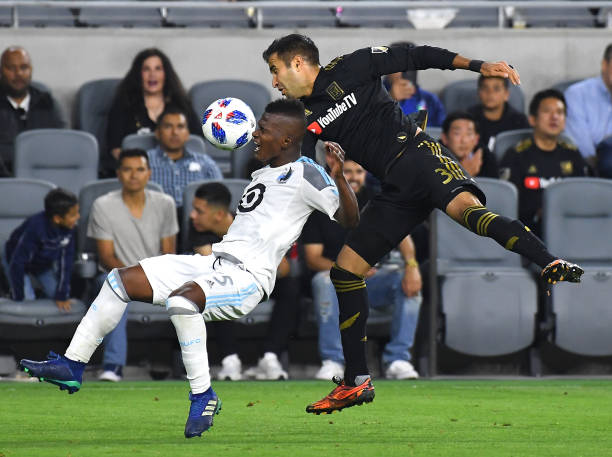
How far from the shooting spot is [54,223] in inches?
381

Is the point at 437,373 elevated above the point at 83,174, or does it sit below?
below

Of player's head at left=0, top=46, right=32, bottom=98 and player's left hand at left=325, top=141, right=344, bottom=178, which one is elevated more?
player's head at left=0, top=46, right=32, bottom=98

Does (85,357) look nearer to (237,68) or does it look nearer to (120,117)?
(120,117)

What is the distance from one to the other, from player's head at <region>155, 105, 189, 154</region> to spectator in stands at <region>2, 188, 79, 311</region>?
4.59ft

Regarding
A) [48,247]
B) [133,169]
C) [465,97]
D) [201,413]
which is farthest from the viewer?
[465,97]

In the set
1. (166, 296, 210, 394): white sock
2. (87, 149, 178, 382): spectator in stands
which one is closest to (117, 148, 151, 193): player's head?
(87, 149, 178, 382): spectator in stands

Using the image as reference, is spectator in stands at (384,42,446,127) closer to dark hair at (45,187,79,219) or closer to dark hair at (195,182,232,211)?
dark hair at (195,182,232,211)

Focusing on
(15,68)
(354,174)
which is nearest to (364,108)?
(354,174)

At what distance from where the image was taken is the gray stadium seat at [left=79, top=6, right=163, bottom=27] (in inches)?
522

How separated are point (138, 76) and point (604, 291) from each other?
4714mm

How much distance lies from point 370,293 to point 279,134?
4.23 meters

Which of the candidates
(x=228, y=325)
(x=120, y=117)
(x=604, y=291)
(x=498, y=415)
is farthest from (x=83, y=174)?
(x=498, y=415)

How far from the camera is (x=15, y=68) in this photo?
1125 cm

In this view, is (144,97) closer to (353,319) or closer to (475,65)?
(353,319)
